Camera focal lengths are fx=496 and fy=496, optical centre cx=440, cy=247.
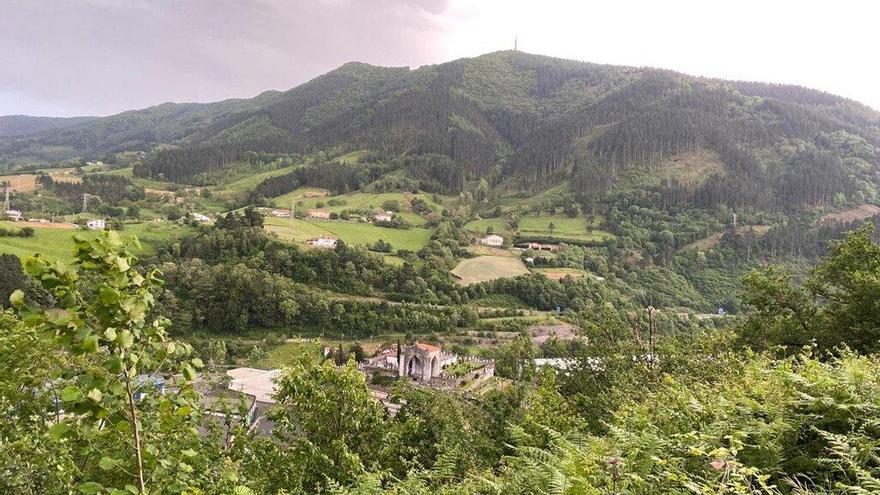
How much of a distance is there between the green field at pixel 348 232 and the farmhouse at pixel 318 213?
7.05 meters

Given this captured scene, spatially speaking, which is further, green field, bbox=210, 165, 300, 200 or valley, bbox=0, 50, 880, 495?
green field, bbox=210, 165, 300, 200

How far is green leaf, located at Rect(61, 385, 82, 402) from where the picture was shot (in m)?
2.51

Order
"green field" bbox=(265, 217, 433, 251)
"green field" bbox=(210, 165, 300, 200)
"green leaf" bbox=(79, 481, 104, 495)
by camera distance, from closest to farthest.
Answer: "green leaf" bbox=(79, 481, 104, 495) < "green field" bbox=(265, 217, 433, 251) < "green field" bbox=(210, 165, 300, 200)

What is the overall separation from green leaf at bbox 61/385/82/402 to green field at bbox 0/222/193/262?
47766mm

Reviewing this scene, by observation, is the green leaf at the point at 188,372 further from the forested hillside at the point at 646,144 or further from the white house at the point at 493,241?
the forested hillside at the point at 646,144

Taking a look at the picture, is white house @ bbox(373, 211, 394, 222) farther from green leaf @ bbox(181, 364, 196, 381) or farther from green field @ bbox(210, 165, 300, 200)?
green leaf @ bbox(181, 364, 196, 381)

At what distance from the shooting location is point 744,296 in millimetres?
19156

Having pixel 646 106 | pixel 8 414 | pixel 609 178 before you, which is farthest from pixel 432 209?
pixel 8 414

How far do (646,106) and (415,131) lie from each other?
76322 mm

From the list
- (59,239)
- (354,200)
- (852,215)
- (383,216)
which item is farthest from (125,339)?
(852,215)

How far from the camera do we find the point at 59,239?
2393 inches

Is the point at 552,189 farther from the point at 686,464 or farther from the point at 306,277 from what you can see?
the point at 686,464

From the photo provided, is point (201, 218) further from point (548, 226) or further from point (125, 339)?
point (125, 339)

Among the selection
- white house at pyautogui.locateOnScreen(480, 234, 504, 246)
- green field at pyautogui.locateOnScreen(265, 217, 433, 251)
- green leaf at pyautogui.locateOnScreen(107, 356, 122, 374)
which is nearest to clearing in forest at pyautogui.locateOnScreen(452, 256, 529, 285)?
white house at pyautogui.locateOnScreen(480, 234, 504, 246)
